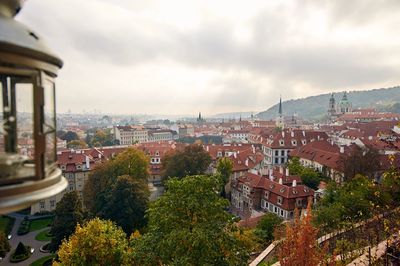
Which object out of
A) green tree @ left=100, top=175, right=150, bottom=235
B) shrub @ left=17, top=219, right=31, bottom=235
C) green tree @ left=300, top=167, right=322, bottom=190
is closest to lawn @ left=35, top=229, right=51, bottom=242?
shrub @ left=17, top=219, right=31, bottom=235

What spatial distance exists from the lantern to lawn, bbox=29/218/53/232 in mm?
41637

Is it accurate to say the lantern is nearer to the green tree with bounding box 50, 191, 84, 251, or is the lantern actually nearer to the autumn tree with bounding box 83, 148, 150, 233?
the autumn tree with bounding box 83, 148, 150, 233

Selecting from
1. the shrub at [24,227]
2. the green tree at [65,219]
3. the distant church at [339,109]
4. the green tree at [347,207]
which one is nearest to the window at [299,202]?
the green tree at [347,207]

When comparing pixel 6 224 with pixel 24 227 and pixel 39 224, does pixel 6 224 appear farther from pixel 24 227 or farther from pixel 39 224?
pixel 39 224

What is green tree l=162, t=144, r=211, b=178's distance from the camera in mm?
44875

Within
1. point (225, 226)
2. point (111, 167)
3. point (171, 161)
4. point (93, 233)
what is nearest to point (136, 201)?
point (111, 167)

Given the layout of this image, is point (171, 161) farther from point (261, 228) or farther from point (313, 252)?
point (313, 252)

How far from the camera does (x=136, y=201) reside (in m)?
31.6

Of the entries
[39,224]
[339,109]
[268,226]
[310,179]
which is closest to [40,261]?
[39,224]

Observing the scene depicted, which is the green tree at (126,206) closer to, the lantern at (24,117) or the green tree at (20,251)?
the green tree at (20,251)

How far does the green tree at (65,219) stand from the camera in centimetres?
2919

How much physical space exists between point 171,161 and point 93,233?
25803 millimetres

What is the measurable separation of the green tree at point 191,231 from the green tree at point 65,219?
17729mm

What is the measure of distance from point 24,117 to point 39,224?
143 ft
